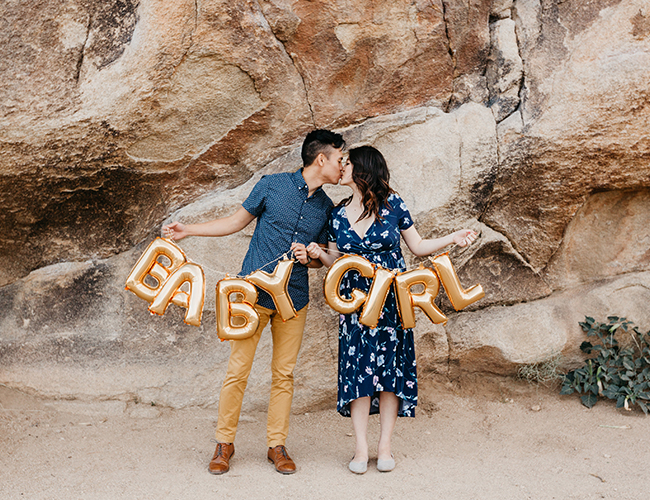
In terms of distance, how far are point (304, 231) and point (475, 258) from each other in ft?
6.02

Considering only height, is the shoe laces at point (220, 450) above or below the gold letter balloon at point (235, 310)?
below

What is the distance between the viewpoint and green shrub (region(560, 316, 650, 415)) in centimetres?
452

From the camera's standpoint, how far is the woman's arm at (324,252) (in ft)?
11.7

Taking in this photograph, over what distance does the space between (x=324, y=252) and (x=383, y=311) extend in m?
0.51

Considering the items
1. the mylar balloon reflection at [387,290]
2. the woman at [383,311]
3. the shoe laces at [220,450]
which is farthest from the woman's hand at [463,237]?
the shoe laces at [220,450]

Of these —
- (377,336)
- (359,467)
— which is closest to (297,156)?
(377,336)

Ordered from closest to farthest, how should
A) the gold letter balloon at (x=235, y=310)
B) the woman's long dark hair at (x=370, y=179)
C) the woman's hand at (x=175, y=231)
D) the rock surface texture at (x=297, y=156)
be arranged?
the gold letter balloon at (x=235, y=310)
the woman's long dark hair at (x=370, y=179)
the woman's hand at (x=175, y=231)
the rock surface texture at (x=297, y=156)

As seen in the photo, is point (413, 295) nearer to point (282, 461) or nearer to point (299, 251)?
point (299, 251)

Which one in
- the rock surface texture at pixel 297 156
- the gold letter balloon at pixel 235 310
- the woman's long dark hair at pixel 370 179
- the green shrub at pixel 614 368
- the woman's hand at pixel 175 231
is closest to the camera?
the gold letter balloon at pixel 235 310

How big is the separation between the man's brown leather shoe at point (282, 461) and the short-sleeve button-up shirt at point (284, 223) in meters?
0.90

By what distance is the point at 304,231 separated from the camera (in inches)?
145

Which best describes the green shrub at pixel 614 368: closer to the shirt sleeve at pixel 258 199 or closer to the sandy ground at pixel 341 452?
the sandy ground at pixel 341 452

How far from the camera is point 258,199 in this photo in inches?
147

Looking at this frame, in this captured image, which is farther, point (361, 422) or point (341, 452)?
point (341, 452)
